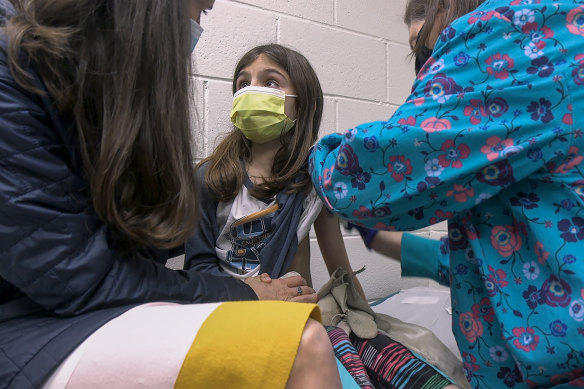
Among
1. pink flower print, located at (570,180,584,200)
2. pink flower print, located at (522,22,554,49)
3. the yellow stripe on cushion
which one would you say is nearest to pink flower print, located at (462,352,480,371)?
pink flower print, located at (570,180,584,200)

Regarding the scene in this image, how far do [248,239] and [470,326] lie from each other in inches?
25.0

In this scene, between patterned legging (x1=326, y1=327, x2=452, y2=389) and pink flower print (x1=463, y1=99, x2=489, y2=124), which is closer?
pink flower print (x1=463, y1=99, x2=489, y2=124)

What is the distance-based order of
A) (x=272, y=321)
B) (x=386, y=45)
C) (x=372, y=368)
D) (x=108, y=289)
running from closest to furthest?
(x=272, y=321) → (x=108, y=289) → (x=372, y=368) → (x=386, y=45)

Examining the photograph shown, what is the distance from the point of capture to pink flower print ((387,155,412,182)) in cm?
76

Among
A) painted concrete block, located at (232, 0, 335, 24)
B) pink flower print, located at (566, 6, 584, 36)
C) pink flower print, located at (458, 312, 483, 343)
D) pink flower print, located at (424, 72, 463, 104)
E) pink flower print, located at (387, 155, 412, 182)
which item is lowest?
pink flower print, located at (458, 312, 483, 343)

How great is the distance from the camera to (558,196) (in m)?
0.72

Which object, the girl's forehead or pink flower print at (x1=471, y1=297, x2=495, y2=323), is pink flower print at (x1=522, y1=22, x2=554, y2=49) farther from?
the girl's forehead

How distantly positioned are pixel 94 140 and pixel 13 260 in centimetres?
20

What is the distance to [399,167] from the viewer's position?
77 centimetres

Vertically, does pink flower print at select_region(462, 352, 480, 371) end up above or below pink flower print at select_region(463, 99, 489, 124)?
below

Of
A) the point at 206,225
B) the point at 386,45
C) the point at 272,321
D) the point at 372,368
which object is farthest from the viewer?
the point at 386,45

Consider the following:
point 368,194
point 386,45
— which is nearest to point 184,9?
point 368,194

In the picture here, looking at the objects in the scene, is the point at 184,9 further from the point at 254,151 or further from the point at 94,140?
the point at 254,151

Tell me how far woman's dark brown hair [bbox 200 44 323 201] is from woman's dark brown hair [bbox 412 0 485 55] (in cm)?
47
